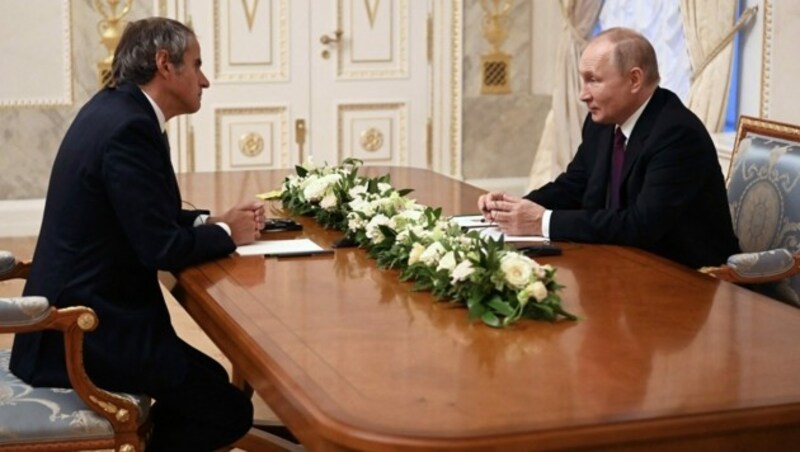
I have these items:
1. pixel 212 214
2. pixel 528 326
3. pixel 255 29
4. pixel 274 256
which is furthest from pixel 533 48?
pixel 528 326

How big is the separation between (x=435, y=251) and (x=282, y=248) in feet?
2.27

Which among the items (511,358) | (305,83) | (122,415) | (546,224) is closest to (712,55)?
(305,83)

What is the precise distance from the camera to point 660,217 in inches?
158

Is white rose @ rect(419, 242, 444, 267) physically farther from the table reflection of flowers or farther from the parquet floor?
the parquet floor

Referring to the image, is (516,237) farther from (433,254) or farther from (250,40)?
(250,40)

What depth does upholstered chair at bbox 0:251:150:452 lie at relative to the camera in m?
3.32

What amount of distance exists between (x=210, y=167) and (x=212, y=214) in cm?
404

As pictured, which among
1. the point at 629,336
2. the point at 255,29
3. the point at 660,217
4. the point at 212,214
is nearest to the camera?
the point at 629,336

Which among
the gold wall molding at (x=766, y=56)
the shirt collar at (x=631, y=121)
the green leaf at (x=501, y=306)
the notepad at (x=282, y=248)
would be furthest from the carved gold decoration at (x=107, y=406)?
the gold wall molding at (x=766, y=56)

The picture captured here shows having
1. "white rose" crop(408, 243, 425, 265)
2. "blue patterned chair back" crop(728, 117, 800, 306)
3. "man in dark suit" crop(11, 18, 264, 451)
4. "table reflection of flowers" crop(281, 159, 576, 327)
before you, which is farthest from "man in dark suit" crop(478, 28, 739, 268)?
"man in dark suit" crop(11, 18, 264, 451)

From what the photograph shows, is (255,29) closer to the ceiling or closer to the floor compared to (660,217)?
closer to the ceiling

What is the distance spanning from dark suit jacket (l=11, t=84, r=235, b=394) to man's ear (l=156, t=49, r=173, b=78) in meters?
0.17

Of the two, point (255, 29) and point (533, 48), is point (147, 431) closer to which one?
point (255, 29)

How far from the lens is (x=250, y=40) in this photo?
8398 mm
